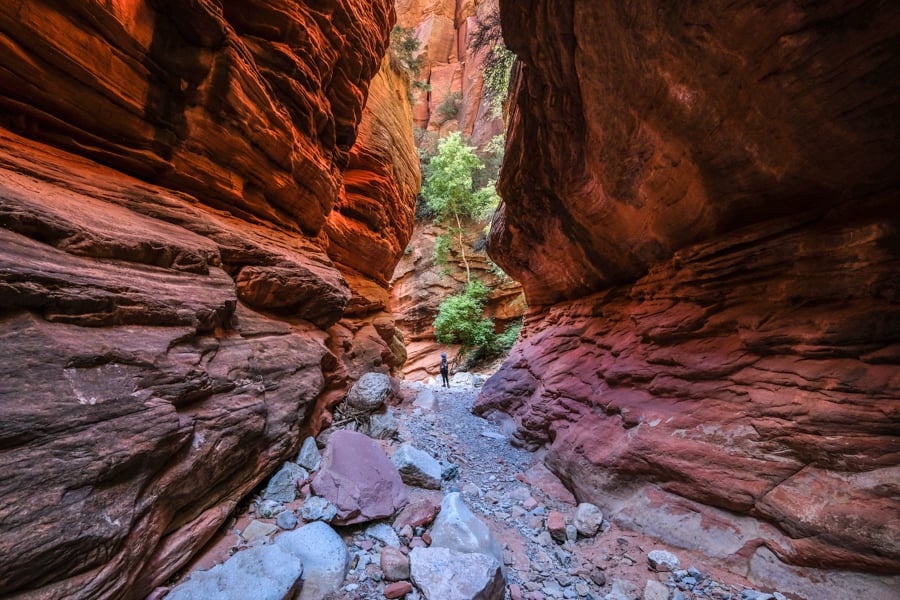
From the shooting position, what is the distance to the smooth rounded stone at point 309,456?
405 centimetres

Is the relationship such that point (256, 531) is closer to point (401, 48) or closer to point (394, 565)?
point (394, 565)

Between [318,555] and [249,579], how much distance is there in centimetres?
58

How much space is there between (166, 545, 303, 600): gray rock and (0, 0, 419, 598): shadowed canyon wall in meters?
0.34

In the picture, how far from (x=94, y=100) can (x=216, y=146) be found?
3.91 ft

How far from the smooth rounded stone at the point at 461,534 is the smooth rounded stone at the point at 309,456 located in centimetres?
180

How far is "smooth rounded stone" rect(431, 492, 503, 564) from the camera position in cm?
311

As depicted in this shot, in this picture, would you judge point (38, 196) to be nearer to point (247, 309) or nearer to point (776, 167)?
point (247, 309)

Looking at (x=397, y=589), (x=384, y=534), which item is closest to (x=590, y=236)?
(x=384, y=534)

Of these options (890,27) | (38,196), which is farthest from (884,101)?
(38,196)

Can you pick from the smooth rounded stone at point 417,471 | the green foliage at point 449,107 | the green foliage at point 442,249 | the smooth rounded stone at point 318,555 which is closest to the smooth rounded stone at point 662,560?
A: the smooth rounded stone at point 417,471

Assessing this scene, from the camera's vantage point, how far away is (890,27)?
230 cm

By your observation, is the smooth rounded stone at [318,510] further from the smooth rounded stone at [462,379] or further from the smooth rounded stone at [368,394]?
the smooth rounded stone at [462,379]

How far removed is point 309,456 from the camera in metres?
4.18

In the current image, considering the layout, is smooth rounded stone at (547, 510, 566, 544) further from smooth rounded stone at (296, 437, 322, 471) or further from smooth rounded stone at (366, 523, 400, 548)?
smooth rounded stone at (296, 437, 322, 471)
